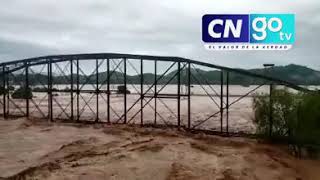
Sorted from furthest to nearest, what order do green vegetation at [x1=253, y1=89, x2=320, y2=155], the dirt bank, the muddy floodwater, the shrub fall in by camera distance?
the muddy floodwater
the shrub
green vegetation at [x1=253, y1=89, x2=320, y2=155]
the dirt bank

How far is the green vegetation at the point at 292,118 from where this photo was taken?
18.8 metres

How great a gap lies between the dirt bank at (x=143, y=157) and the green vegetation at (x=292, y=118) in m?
0.92

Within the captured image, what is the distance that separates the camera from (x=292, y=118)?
66.0ft

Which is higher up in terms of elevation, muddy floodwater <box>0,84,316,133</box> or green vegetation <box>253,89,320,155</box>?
green vegetation <box>253,89,320,155</box>

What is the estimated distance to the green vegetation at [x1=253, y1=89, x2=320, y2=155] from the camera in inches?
739

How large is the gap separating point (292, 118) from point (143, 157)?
774cm

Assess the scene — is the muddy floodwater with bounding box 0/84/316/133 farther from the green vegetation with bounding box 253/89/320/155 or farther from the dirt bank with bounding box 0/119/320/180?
the dirt bank with bounding box 0/119/320/180

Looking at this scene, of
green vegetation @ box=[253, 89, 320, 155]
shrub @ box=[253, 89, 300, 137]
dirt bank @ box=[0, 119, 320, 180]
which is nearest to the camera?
dirt bank @ box=[0, 119, 320, 180]

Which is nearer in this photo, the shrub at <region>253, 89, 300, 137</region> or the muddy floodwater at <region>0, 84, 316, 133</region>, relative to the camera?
the shrub at <region>253, 89, 300, 137</region>

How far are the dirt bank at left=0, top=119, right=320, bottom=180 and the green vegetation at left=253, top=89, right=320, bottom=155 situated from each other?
0.92 meters

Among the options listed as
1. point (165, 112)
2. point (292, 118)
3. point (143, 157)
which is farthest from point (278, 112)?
point (165, 112)

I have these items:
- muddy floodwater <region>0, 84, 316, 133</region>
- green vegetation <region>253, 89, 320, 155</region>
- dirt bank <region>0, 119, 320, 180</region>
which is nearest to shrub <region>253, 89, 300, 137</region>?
green vegetation <region>253, 89, 320, 155</region>

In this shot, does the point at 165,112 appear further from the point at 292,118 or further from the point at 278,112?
the point at 292,118

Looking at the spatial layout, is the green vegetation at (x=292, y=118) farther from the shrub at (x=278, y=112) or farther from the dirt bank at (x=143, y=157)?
the dirt bank at (x=143, y=157)
